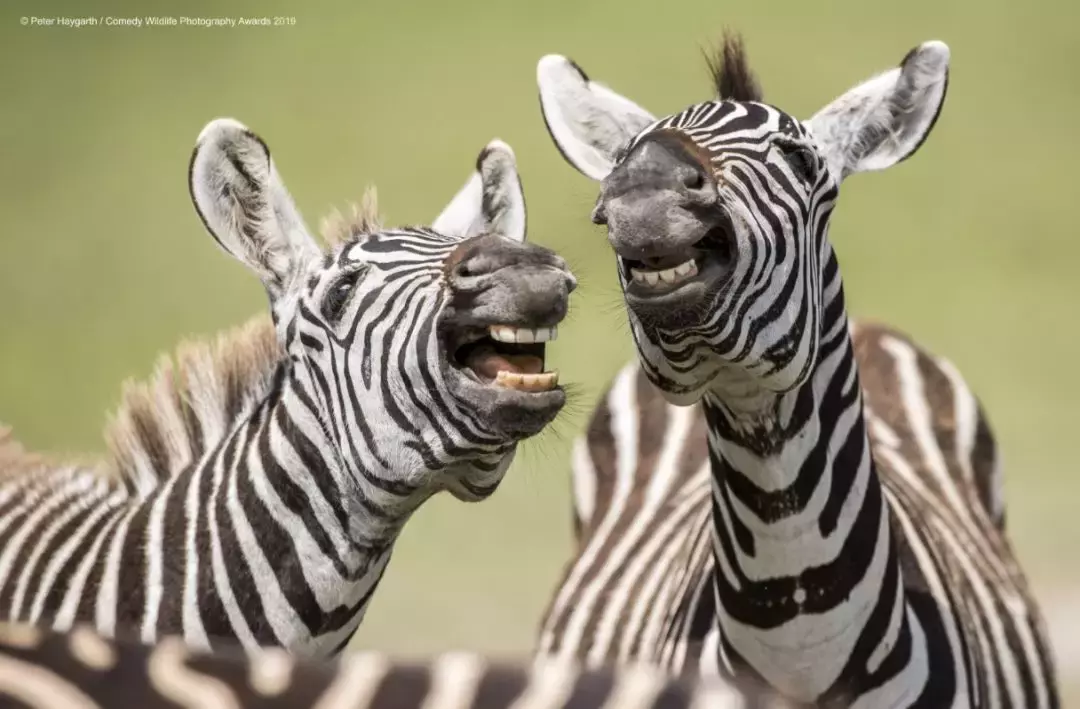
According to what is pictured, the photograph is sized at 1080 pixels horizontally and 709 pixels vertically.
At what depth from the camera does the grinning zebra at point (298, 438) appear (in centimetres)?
249

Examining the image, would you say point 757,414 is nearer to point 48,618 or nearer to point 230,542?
point 230,542

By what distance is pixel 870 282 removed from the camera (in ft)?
19.7

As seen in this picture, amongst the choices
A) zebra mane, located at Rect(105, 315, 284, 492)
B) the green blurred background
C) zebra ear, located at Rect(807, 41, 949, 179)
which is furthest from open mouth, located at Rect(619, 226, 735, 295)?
the green blurred background

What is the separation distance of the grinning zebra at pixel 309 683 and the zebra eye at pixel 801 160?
4.74 ft

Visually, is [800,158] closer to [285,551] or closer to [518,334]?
[518,334]

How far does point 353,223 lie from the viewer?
295cm

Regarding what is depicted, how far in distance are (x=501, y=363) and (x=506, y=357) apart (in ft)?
0.05

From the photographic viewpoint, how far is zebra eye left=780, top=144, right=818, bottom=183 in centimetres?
256

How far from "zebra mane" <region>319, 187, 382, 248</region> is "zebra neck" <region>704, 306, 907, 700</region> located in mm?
864

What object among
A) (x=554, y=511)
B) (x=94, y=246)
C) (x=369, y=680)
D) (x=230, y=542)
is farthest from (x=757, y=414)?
(x=94, y=246)

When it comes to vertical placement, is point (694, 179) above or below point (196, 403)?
above

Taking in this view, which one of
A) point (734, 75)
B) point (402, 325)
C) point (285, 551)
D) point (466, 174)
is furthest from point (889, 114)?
point (466, 174)

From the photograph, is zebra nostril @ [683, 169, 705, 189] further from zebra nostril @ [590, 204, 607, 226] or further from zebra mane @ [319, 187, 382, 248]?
zebra mane @ [319, 187, 382, 248]

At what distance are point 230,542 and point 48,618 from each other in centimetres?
37
